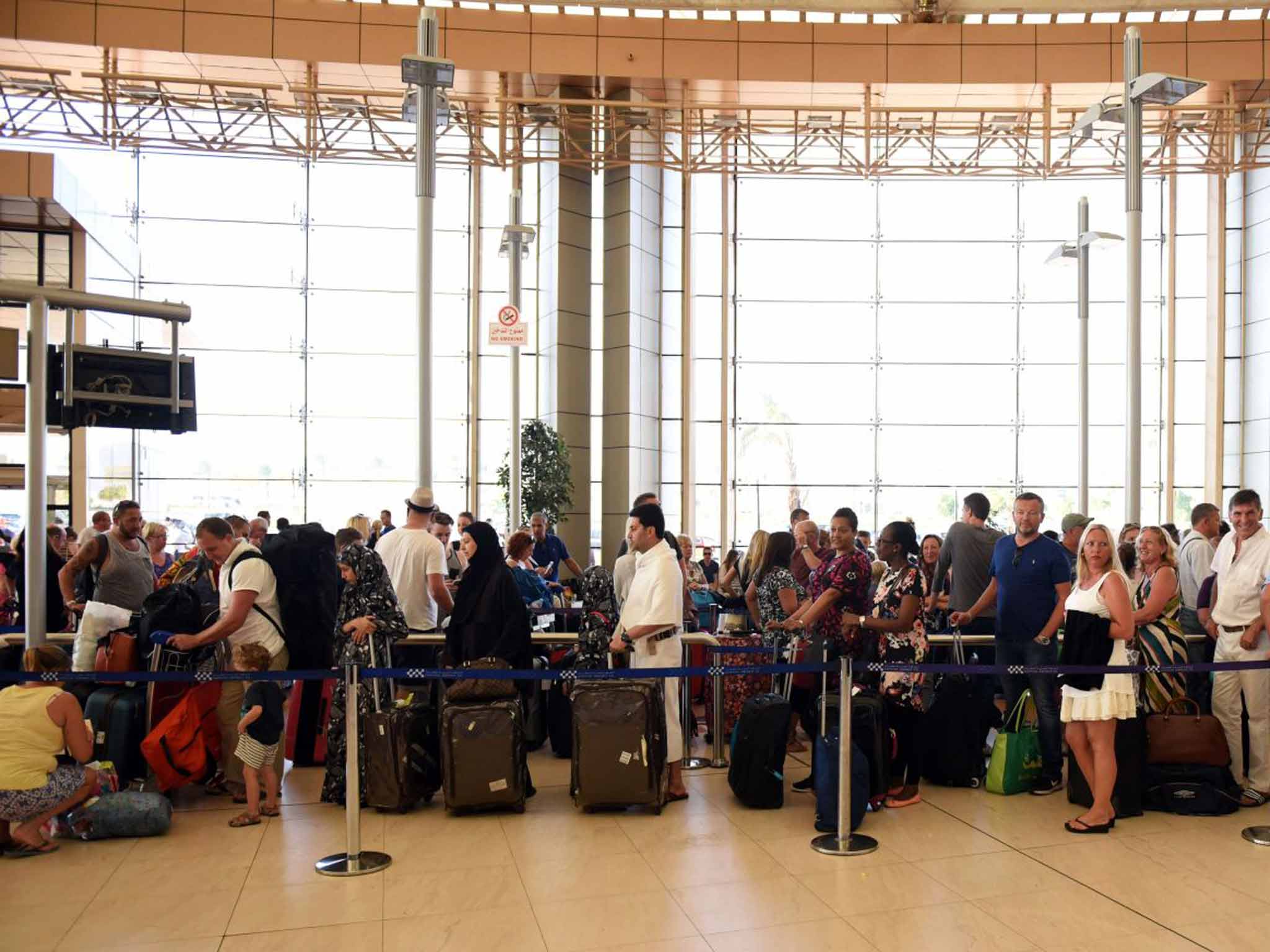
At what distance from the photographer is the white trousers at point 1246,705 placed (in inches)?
245

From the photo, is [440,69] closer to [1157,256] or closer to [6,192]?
[6,192]

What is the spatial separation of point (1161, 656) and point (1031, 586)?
2.63 feet

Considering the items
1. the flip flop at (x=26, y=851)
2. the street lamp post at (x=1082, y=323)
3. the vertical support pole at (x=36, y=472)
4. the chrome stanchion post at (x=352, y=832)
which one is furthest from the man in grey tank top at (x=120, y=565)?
the street lamp post at (x=1082, y=323)

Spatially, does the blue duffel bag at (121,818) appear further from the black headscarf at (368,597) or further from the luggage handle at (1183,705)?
the luggage handle at (1183,705)

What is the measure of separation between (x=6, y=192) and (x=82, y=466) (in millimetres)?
4054

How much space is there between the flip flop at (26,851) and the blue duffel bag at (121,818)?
233 millimetres

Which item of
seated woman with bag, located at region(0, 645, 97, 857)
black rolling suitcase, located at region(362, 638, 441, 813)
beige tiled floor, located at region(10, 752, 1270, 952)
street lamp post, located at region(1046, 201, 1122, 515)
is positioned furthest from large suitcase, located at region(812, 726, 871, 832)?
street lamp post, located at region(1046, 201, 1122, 515)

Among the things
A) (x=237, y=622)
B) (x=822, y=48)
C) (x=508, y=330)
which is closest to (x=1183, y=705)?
(x=237, y=622)

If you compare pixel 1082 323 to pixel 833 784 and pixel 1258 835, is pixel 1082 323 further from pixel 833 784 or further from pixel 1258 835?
pixel 833 784

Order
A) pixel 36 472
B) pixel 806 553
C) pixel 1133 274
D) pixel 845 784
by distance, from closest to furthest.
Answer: pixel 845 784, pixel 36 472, pixel 806 553, pixel 1133 274

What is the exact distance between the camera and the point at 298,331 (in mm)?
19625

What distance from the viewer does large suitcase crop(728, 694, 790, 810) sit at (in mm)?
6113

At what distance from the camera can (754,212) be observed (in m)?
20.4

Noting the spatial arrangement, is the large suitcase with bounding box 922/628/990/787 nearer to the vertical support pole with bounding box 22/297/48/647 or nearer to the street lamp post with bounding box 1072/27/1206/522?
the street lamp post with bounding box 1072/27/1206/522
